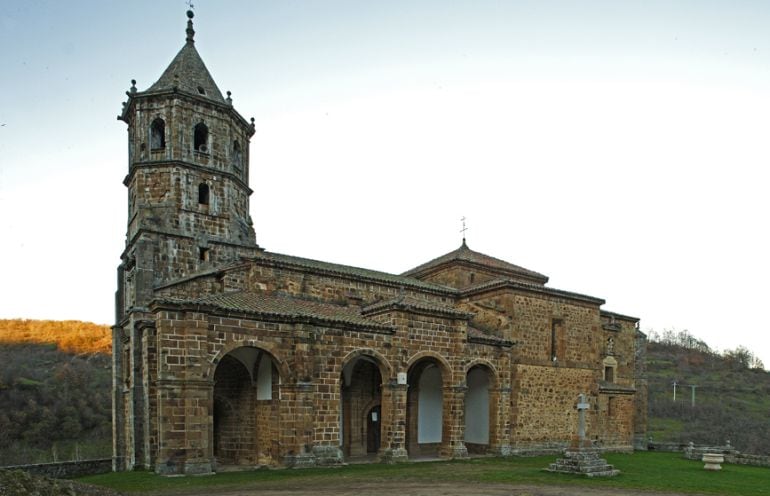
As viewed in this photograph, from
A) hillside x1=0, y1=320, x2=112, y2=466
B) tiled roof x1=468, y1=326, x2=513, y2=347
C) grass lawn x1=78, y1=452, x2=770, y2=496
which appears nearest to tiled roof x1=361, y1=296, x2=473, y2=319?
tiled roof x1=468, y1=326, x2=513, y2=347

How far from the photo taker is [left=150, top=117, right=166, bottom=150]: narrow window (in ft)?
69.5

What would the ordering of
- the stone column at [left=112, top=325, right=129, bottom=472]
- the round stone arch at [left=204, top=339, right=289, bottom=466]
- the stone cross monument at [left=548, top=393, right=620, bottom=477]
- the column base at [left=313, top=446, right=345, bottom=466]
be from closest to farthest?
1. the stone cross monument at [left=548, top=393, right=620, bottom=477]
2. the column base at [left=313, top=446, right=345, bottom=466]
3. the round stone arch at [left=204, top=339, right=289, bottom=466]
4. the stone column at [left=112, top=325, right=129, bottom=472]

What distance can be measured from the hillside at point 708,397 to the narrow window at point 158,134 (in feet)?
113

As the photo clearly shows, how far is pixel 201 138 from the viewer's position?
21.9m

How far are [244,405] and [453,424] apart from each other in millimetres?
7148

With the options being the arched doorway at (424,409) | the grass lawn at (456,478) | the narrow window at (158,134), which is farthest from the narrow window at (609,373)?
the narrow window at (158,134)

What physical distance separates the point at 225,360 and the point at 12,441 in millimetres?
26162

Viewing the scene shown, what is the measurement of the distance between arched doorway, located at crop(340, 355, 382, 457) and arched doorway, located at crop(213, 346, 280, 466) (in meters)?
3.51

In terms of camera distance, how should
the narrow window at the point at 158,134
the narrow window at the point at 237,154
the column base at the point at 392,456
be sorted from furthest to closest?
the narrow window at the point at 237,154 < the narrow window at the point at 158,134 < the column base at the point at 392,456

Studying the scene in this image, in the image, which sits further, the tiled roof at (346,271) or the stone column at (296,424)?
the tiled roof at (346,271)

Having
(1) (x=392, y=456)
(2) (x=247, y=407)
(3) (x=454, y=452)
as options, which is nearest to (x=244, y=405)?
(2) (x=247, y=407)

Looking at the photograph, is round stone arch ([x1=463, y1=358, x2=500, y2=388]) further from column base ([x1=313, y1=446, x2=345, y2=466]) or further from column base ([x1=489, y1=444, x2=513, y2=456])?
column base ([x1=313, y1=446, x2=345, y2=466])

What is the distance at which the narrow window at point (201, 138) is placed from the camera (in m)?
21.6

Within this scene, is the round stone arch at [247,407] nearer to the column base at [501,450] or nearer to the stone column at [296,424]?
the stone column at [296,424]
